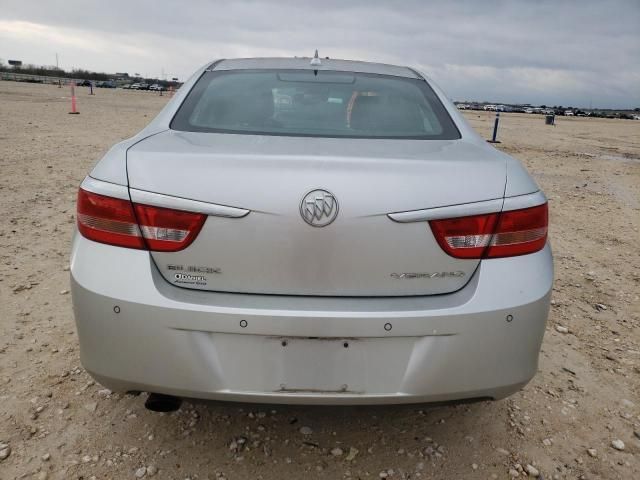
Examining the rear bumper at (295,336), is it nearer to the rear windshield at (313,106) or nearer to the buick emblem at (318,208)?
the buick emblem at (318,208)

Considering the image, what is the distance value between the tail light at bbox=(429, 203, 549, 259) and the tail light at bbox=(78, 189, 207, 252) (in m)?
0.77

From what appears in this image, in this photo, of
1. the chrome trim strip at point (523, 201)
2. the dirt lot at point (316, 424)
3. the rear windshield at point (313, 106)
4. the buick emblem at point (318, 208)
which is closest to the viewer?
the buick emblem at point (318, 208)

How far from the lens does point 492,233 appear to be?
1.70 m

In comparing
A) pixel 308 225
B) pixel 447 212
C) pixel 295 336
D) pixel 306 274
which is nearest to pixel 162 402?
pixel 295 336

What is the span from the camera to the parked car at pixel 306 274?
1.60 metres

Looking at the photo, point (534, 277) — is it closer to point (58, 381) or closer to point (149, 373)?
point (149, 373)

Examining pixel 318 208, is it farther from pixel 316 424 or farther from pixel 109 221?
pixel 316 424

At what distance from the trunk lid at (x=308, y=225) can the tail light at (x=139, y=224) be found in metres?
0.04

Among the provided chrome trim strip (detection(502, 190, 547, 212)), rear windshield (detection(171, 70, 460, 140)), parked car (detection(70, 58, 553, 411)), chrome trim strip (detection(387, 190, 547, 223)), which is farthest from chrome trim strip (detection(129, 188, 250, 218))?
chrome trim strip (detection(502, 190, 547, 212))

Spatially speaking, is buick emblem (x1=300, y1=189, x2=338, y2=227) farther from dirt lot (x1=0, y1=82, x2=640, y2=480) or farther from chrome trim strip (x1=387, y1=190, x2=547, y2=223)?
dirt lot (x1=0, y1=82, x2=640, y2=480)

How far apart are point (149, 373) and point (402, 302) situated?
0.87m

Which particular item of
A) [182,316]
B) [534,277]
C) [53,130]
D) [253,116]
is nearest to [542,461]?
[534,277]

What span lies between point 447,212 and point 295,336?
0.62 metres

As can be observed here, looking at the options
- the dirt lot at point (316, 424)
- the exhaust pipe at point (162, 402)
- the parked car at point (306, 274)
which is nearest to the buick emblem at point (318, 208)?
the parked car at point (306, 274)
